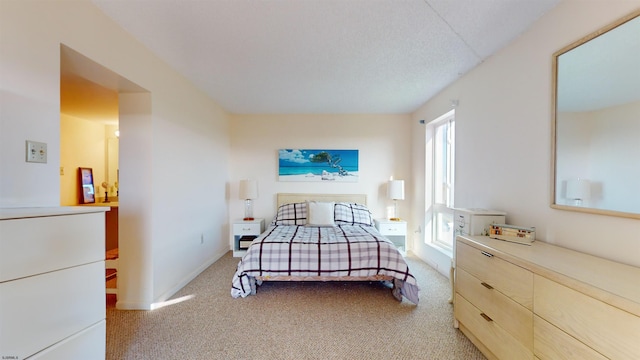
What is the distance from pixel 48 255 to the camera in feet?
3.51

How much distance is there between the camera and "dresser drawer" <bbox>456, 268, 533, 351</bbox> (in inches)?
50.5

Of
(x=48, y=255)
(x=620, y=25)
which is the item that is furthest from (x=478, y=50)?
(x=48, y=255)

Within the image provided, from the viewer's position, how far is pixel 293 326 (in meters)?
2.02

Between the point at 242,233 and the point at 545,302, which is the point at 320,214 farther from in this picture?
the point at 545,302

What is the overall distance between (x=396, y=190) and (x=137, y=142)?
348cm

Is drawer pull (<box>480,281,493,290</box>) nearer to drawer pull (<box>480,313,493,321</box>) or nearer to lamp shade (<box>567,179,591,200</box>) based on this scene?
drawer pull (<box>480,313,493,321</box>)

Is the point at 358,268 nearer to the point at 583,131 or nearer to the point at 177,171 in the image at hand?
the point at 583,131

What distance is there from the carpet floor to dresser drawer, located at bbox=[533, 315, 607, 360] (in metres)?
0.62

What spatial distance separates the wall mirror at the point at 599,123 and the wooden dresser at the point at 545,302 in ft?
1.18

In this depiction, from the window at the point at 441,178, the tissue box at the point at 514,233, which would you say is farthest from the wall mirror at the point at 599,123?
the window at the point at 441,178

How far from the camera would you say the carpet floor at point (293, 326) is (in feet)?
5.63

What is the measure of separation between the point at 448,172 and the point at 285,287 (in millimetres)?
2666

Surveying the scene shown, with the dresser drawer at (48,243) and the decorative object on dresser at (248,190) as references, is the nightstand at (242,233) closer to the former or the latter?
the decorative object on dresser at (248,190)

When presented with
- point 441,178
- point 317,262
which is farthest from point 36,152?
point 441,178
